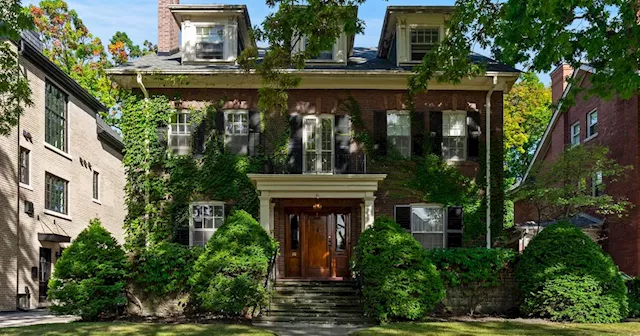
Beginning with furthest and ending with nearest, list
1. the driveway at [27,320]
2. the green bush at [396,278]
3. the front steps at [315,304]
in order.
Result: the front steps at [315,304]
the driveway at [27,320]
the green bush at [396,278]

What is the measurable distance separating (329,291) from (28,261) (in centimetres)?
1083

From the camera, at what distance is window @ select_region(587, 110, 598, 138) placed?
26.1 metres

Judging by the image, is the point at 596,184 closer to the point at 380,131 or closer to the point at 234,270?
the point at 380,131

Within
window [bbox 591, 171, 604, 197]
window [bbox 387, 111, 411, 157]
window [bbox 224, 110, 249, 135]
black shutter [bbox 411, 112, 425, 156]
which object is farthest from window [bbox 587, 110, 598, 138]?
window [bbox 224, 110, 249, 135]

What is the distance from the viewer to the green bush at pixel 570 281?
1463 centimetres

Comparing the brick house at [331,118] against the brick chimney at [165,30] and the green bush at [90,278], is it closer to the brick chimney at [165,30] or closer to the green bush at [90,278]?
the brick chimney at [165,30]

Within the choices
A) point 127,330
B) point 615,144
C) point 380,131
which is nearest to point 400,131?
point 380,131

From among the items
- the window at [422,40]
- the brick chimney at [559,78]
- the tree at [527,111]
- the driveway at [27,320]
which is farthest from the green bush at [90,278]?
the tree at [527,111]

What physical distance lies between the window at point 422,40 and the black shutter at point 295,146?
424cm

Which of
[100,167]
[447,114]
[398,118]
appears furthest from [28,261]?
[447,114]

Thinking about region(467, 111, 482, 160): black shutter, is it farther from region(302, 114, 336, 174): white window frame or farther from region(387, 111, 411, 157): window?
region(302, 114, 336, 174): white window frame

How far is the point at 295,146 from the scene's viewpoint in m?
19.9

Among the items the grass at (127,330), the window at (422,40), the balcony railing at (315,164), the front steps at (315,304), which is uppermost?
Answer: the window at (422,40)

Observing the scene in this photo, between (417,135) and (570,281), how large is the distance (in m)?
6.88
